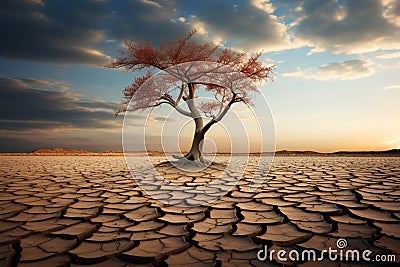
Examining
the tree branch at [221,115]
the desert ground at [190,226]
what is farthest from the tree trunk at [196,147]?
the desert ground at [190,226]

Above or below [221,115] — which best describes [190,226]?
below

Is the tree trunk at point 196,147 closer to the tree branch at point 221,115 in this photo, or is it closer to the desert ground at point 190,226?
the tree branch at point 221,115

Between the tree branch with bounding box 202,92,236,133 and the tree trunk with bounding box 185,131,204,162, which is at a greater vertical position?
the tree branch with bounding box 202,92,236,133

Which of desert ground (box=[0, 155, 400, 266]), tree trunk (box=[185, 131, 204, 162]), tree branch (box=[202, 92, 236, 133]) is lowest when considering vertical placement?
desert ground (box=[0, 155, 400, 266])

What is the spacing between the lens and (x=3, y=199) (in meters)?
3.07

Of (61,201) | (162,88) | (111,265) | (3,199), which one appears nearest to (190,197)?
(61,201)

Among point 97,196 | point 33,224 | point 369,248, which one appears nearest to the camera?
point 369,248

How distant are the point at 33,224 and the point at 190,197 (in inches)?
61.3

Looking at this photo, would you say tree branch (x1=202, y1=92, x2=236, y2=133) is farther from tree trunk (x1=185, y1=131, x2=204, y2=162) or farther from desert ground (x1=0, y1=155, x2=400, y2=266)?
desert ground (x1=0, y1=155, x2=400, y2=266)

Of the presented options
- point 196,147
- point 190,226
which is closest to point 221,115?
point 196,147

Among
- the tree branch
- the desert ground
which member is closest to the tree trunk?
the tree branch

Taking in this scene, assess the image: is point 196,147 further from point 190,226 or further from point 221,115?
point 190,226

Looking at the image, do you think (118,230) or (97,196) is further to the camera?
(97,196)

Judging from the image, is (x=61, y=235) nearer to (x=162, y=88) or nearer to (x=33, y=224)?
(x=33, y=224)
